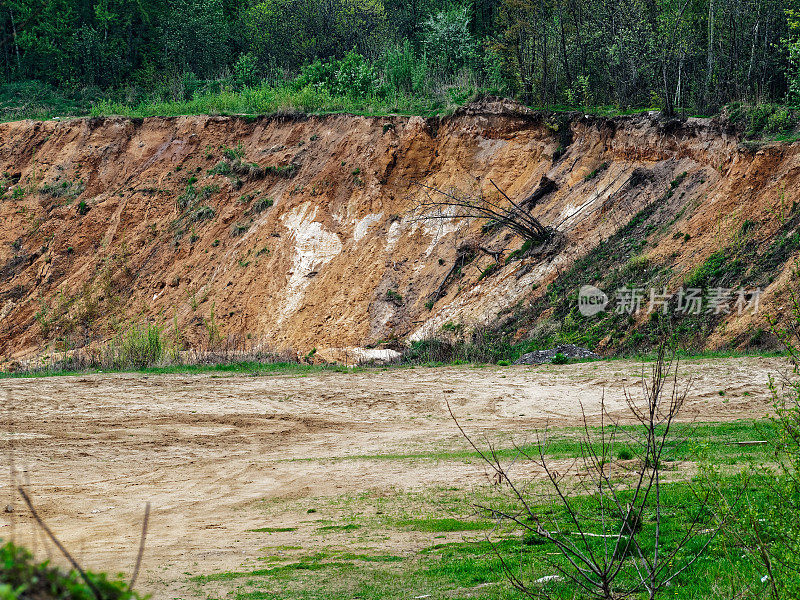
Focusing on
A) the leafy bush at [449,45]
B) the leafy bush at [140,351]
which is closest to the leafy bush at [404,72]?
the leafy bush at [449,45]

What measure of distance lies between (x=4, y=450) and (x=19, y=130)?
25792 mm

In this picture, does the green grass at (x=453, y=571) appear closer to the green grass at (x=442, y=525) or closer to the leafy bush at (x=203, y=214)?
the green grass at (x=442, y=525)

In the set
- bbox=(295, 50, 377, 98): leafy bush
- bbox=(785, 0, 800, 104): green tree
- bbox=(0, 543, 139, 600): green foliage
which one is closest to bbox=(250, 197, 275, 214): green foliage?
bbox=(295, 50, 377, 98): leafy bush

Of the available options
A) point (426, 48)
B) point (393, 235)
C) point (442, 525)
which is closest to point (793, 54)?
point (393, 235)

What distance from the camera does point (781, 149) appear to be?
21.2 m

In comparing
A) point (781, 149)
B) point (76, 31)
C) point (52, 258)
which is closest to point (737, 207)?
point (781, 149)

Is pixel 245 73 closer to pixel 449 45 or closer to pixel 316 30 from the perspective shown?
pixel 316 30

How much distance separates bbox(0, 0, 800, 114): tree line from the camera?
24891mm

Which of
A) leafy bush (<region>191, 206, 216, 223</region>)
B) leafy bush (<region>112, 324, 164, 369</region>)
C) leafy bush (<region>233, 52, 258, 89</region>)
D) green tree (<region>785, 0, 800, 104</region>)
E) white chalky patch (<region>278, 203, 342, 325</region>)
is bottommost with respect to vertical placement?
leafy bush (<region>112, 324, 164, 369</region>)

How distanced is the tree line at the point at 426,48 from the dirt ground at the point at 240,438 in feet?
26.8

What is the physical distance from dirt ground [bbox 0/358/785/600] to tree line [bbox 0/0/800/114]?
818 cm

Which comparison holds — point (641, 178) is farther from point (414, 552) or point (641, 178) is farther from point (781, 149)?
point (414, 552)

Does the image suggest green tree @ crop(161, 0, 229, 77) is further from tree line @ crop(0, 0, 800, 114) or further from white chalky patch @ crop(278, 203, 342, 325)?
white chalky patch @ crop(278, 203, 342, 325)
